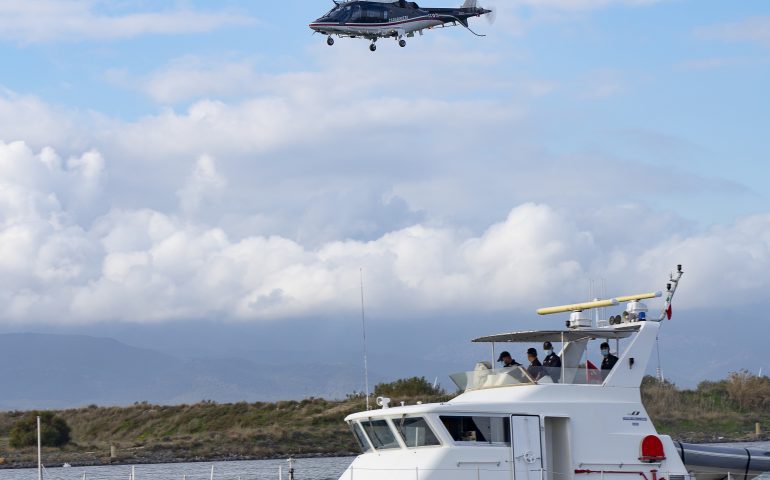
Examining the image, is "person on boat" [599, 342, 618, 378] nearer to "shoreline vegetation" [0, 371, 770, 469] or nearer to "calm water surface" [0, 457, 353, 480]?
"calm water surface" [0, 457, 353, 480]

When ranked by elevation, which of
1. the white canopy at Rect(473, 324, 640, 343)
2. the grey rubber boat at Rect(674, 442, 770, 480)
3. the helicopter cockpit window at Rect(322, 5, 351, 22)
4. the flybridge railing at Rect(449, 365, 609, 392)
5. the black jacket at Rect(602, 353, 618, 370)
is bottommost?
the grey rubber boat at Rect(674, 442, 770, 480)

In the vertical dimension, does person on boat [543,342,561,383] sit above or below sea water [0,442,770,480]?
above

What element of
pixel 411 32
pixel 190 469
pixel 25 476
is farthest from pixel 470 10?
pixel 25 476

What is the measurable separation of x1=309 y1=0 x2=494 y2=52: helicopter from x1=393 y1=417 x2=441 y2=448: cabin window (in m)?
32.3

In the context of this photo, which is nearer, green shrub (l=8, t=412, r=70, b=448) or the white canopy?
the white canopy

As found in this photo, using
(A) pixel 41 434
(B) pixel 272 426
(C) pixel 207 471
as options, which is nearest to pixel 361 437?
(C) pixel 207 471

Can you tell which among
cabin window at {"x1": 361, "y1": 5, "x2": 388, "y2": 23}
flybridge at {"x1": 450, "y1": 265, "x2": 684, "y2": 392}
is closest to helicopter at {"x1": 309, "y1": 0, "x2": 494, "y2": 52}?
cabin window at {"x1": 361, "y1": 5, "x2": 388, "y2": 23}

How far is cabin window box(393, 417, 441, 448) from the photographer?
20141 mm

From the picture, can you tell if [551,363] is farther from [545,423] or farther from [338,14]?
[338,14]

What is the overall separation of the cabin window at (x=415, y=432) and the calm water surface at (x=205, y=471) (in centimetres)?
1896

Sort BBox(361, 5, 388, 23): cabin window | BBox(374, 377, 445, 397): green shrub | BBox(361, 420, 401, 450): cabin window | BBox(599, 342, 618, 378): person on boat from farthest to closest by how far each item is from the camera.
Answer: BBox(361, 5, 388, 23): cabin window → BBox(374, 377, 445, 397): green shrub → BBox(599, 342, 618, 378): person on boat → BBox(361, 420, 401, 450): cabin window

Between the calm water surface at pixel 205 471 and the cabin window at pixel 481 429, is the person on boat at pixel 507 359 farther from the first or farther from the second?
the calm water surface at pixel 205 471

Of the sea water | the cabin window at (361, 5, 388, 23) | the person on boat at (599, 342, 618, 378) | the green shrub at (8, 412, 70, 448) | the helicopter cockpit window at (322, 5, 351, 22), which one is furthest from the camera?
the green shrub at (8, 412, 70, 448)

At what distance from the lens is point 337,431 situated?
55.5 meters
